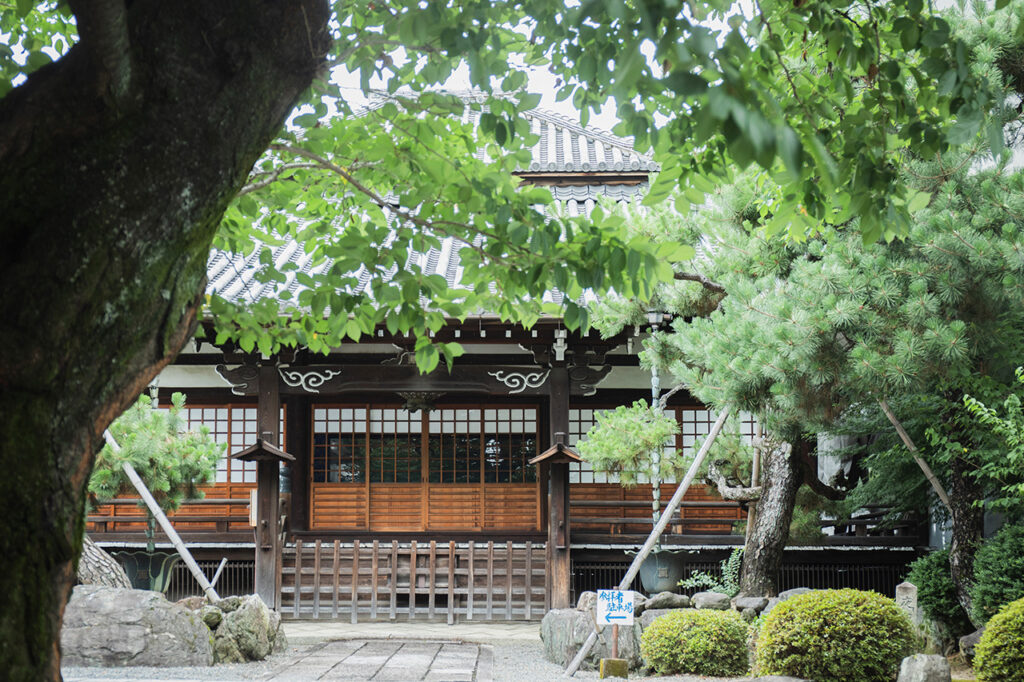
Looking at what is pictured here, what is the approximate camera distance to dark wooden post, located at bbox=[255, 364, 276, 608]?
1153 centimetres

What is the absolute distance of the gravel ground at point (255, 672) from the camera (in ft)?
25.4

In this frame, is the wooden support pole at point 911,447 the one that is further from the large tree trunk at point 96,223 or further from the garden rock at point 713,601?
the large tree trunk at point 96,223

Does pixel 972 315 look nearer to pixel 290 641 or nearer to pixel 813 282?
pixel 813 282

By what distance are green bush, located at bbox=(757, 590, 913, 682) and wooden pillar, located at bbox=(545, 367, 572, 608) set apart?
13.4ft

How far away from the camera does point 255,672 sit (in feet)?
27.0

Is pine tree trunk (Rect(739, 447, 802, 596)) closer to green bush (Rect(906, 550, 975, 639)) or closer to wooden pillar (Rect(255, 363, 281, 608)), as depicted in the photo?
green bush (Rect(906, 550, 975, 639))

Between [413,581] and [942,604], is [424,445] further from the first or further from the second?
[942,604]

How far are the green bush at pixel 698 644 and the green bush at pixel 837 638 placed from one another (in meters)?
0.37

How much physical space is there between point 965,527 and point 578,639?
3.76 metres

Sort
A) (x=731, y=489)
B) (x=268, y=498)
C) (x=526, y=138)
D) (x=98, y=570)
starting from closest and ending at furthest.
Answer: (x=526, y=138) < (x=98, y=570) < (x=731, y=489) < (x=268, y=498)

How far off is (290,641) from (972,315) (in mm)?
7458

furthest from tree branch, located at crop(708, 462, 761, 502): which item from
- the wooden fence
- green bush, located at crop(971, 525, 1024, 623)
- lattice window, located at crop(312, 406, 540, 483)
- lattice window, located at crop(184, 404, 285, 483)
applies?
lattice window, located at crop(184, 404, 285, 483)

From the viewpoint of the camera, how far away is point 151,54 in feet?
7.48

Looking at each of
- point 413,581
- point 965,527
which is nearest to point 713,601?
point 965,527
